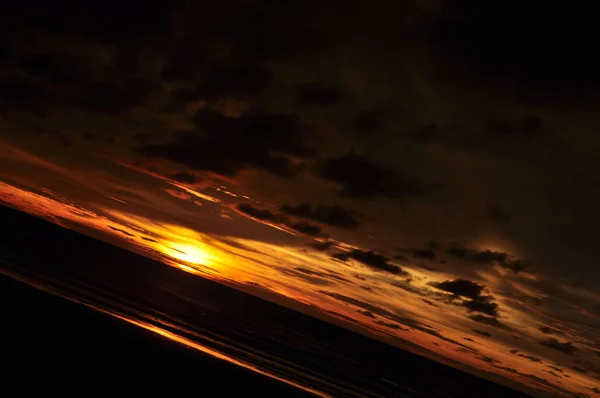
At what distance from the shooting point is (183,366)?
805 inches

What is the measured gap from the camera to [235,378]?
871 inches

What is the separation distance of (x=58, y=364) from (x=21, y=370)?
1.45 metres

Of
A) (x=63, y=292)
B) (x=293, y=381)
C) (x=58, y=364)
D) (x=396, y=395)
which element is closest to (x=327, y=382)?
(x=293, y=381)

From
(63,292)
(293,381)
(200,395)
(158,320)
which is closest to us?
(200,395)

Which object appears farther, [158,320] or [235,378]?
[158,320]

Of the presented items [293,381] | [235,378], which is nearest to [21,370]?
[235,378]

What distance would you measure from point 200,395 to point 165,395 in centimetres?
191

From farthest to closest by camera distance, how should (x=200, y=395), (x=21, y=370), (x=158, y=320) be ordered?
(x=158, y=320) < (x=200, y=395) < (x=21, y=370)

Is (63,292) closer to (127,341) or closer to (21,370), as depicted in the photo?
(127,341)

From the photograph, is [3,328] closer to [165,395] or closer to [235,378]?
[165,395]

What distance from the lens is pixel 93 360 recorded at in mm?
16297

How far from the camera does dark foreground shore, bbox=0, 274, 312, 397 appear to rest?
13.4 m

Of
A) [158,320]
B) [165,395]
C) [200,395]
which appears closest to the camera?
[165,395]

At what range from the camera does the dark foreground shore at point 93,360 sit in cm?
1339
